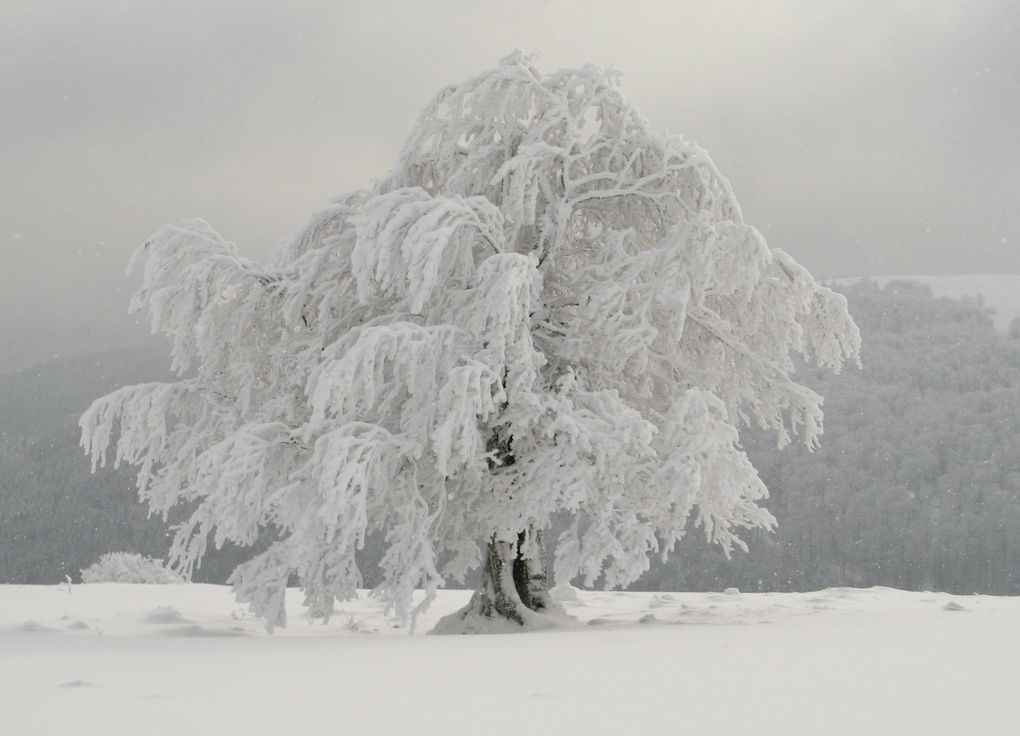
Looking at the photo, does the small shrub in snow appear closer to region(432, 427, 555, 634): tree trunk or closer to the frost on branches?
the frost on branches

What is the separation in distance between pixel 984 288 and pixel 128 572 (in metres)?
171

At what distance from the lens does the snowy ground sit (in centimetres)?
385

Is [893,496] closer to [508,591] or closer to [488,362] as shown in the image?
[508,591]

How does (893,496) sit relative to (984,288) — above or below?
below

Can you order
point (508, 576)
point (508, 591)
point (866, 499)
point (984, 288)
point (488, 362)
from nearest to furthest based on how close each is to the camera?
point (488, 362), point (508, 591), point (508, 576), point (866, 499), point (984, 288)

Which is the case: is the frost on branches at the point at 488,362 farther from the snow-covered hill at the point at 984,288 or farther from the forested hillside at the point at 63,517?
the snow-covered hill at the point at 984,288

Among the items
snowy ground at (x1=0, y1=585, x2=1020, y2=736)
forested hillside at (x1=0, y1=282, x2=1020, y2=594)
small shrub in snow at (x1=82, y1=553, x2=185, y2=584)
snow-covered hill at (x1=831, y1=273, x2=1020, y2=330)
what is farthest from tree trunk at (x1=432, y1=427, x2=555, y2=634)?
snow-covered hill at (x1=831, y1=273, x2=1020, y2=330)

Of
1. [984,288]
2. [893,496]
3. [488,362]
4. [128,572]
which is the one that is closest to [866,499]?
[893,496]

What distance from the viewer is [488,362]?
29.5 feet

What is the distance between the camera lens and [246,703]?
4211mm

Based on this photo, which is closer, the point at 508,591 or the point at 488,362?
the point at 488,362

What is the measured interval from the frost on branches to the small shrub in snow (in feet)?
32.1

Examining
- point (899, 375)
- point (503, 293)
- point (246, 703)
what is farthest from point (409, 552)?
point (899, 375)

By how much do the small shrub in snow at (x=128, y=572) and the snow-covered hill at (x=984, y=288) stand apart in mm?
145705
